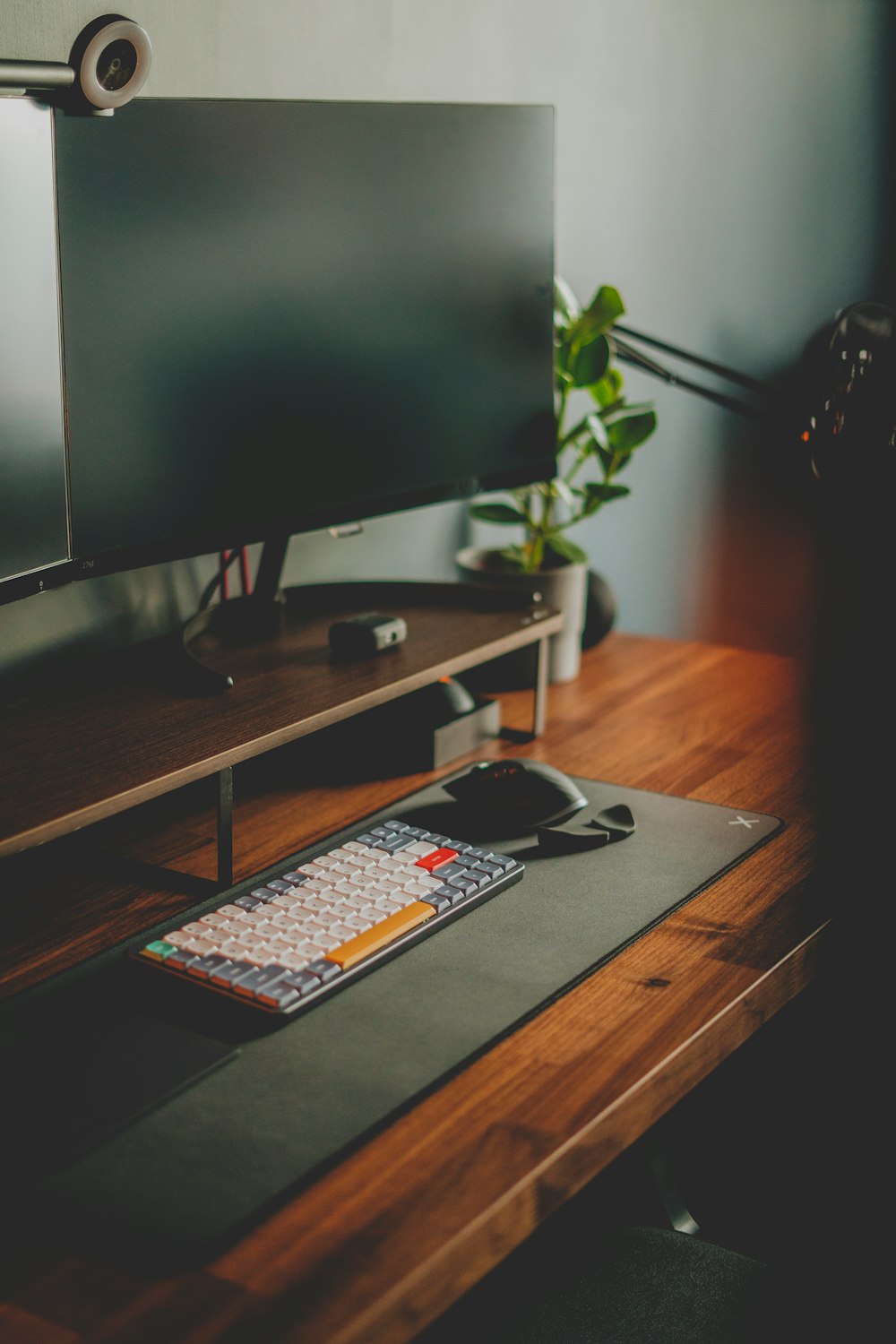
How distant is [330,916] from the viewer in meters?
0.89

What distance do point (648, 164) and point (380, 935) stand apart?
1436 millimetres

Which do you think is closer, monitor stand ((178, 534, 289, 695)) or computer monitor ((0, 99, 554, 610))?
computer monitor ((0, 99, 554, 610))

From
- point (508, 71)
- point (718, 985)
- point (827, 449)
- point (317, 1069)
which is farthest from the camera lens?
point (508, 71)

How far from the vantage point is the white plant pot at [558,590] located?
1.49 metres

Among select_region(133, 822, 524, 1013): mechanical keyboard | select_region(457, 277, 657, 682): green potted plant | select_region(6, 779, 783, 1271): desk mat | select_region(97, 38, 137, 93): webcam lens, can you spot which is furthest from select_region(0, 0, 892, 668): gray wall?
select_region(6, 779, 783, 1271): desk mat

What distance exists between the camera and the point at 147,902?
1.01 metres

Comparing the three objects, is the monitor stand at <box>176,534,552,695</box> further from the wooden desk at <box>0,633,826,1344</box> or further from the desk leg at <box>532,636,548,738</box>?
the wooden desk at <box>0,633,826,1344</box>

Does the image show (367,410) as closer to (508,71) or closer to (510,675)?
(510,675)

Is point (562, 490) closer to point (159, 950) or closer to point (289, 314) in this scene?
point (289, 314)

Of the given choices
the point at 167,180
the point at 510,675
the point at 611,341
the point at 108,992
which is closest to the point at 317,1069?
the point at 108,992

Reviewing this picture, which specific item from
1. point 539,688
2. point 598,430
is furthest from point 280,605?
point 598,430

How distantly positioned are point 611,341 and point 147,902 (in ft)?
2.89

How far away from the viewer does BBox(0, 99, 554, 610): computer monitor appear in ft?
3.23

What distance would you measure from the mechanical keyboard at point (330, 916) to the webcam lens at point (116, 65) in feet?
1.88
